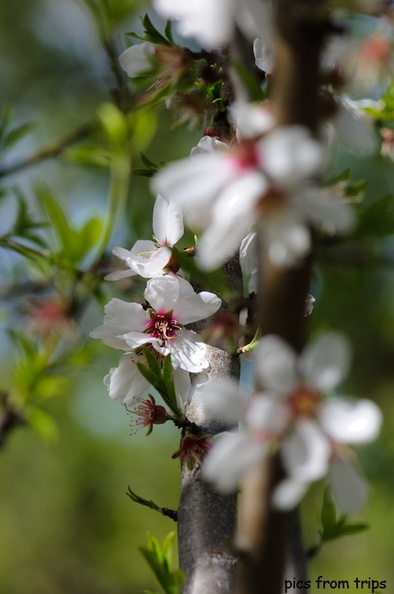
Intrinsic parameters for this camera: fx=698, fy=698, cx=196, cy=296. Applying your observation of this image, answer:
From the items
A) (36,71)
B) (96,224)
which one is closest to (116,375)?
(96,224)

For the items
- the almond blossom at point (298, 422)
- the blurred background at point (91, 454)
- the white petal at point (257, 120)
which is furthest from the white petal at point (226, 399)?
the blurred background at point (91, 454)

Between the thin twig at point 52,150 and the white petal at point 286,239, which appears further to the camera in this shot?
the thin twig at point 52,150

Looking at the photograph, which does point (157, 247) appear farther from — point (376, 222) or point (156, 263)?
point (376, 222)

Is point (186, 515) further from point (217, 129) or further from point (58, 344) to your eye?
point (217, 129)

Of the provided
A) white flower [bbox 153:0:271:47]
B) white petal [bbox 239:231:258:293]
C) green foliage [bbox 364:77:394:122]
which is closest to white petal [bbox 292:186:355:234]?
white flower [bbox 153:0:271:47]

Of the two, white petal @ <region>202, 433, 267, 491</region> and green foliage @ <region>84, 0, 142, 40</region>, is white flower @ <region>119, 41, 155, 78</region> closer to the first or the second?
green foliage @ <region>84, 0, 142, 40</region>

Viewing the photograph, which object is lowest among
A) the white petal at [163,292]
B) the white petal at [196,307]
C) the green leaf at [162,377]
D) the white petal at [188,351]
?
the green leaf at [162,377]

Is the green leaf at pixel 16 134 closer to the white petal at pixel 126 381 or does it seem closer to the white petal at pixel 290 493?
the white petal at pixel 126 381
